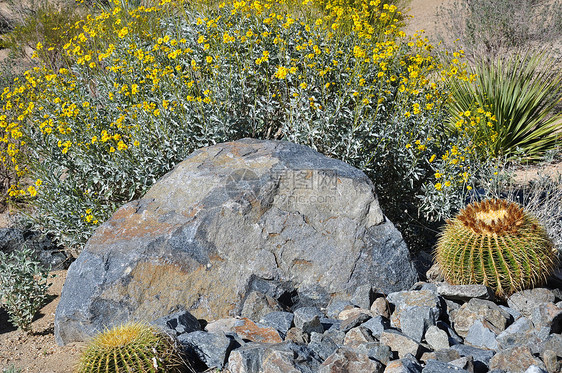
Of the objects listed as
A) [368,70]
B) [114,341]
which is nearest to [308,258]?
[114,341]

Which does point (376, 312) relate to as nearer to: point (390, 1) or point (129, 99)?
point (129, 99)

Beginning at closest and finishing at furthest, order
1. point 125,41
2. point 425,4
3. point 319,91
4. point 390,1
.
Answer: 1. point 319,91
2. point 125,41
3. point 390,1
4. point 425,4

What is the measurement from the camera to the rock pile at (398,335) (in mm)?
2986

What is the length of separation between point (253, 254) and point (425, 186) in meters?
1.81

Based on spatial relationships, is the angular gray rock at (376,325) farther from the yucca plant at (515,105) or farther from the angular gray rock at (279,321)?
the yucca plant at (515,105)

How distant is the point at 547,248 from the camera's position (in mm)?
3773

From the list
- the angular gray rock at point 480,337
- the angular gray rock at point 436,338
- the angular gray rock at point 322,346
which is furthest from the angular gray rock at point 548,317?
the angular gray rock at point 322,346

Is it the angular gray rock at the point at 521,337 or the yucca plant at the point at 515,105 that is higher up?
the yucca plant at the point at 515,105

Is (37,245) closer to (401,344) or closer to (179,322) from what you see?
(179,322)

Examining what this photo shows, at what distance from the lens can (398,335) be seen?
10.7 feet

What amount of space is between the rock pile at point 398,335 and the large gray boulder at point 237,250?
183mm

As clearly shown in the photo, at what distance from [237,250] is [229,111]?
150 centimetres

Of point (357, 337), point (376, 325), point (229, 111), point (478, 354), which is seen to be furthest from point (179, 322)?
point (229, 111)

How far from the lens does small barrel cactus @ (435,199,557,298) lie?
367 cm
